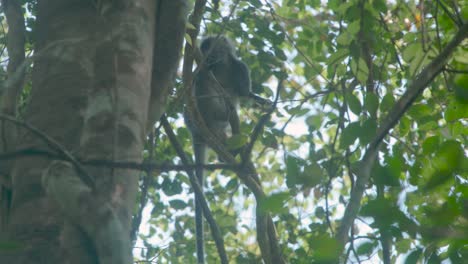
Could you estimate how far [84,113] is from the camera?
187 centimetres

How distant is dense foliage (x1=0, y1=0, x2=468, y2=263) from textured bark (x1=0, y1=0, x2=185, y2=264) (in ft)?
0.58

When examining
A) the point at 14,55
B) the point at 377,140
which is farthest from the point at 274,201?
the point at 14,55

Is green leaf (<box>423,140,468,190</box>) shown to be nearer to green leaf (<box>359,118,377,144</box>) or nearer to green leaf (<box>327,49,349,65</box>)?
green leaf (<box>359,118,377,144</box>)

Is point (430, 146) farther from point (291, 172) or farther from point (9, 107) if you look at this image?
point (9, 107)

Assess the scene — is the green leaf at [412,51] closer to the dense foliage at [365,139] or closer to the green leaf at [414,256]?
the dense foliage at [365,139]

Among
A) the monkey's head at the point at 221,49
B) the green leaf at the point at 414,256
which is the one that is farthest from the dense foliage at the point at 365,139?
the monkey's head at the point at 221,49

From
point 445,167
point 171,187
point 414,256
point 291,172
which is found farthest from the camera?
point 171,187

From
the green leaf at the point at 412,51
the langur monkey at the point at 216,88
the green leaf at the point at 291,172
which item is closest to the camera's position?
the green leaf at the point at 291,172

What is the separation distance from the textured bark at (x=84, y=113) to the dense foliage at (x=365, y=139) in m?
0.18

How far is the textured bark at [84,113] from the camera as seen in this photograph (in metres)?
1.56

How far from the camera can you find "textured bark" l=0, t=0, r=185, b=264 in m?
1.56

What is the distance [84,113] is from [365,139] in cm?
82

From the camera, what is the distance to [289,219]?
439 cm

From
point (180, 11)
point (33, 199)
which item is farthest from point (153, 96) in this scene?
point (33, 199)
